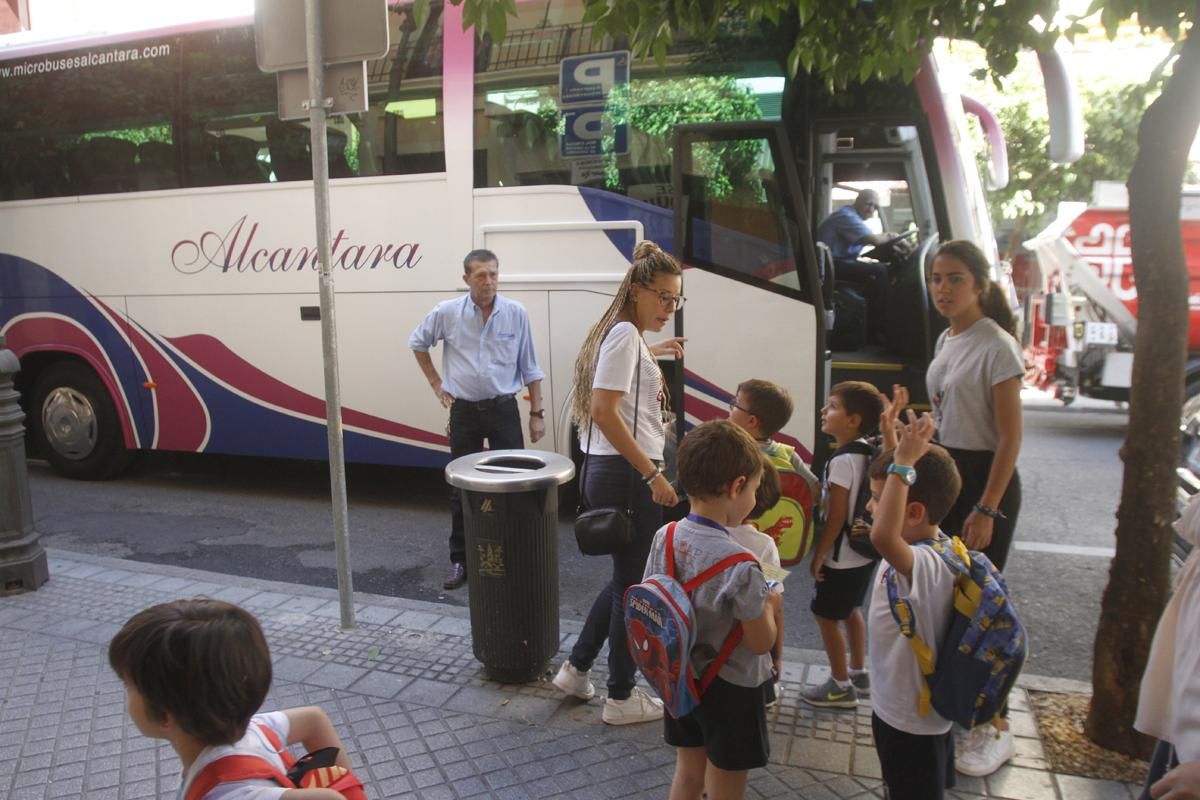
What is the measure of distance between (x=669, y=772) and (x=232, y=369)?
5343 millimetres

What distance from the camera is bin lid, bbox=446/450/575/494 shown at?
154 inches

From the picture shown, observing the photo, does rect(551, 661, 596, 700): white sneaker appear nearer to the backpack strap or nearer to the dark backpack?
the dark backpack

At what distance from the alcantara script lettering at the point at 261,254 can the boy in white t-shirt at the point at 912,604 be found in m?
4.77

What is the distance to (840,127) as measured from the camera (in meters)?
5.90

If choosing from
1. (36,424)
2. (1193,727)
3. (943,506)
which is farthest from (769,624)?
(36,424)

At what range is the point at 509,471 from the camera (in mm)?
4043

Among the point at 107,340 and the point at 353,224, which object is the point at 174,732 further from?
the point at 107,340

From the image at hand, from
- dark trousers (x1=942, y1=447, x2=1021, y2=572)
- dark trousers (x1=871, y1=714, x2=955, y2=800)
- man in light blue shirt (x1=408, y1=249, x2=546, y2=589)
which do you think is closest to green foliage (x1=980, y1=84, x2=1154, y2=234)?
man in light blue shirt (x1=408, y1=249, x2=546, y2=589)

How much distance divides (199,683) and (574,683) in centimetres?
235

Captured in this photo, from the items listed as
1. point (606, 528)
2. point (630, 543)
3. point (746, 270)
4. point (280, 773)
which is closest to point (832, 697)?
point (630, 543)

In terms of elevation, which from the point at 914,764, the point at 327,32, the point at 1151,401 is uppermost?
the point at 327,32

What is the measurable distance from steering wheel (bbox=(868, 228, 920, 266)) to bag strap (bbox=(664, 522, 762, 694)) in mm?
5682

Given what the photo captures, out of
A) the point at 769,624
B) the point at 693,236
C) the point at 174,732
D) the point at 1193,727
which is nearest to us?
the point at 174,732

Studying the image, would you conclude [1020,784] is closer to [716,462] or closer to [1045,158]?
[716,462]
